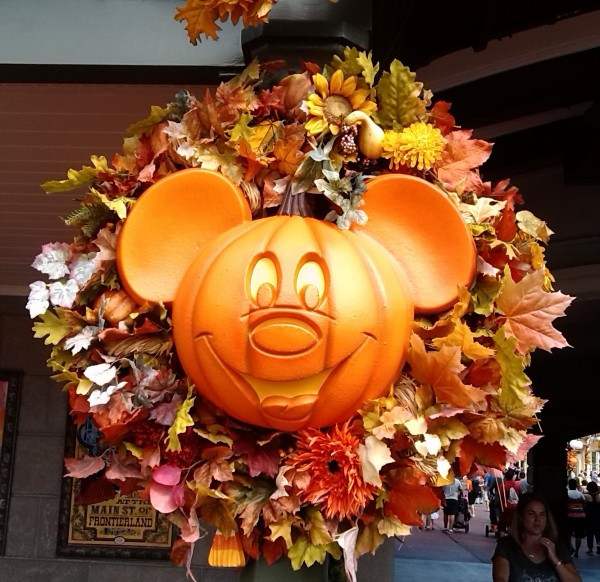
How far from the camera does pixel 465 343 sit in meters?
1.42

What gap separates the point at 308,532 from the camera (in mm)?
1459

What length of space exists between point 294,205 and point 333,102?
9.5 inches

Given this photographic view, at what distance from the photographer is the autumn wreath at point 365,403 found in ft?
4.66

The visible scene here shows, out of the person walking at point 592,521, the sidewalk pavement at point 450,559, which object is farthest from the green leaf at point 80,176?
the person walking at point 592,521

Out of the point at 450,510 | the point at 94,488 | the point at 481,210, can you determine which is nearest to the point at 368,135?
the point at 481,210

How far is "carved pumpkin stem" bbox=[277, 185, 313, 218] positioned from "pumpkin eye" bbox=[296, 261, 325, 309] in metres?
0.19

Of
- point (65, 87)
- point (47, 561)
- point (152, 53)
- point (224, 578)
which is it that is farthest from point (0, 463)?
point (152, 53)

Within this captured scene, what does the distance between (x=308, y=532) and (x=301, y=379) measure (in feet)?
1.09

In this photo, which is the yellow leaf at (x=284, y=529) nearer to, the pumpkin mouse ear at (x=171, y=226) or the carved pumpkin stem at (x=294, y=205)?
the pumpkin mouse ear at (x=171, y=226)

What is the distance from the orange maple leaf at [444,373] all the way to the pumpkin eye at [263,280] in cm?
31

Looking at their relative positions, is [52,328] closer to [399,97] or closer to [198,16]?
[198,16]

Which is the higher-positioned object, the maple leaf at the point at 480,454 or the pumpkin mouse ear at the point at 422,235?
the pumpkin mouse ear at the point at 422,235

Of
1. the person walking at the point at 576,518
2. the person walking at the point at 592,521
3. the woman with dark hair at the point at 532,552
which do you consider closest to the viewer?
the woman with dark hair at the point at 532,552

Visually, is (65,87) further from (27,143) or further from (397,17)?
(397,17)
